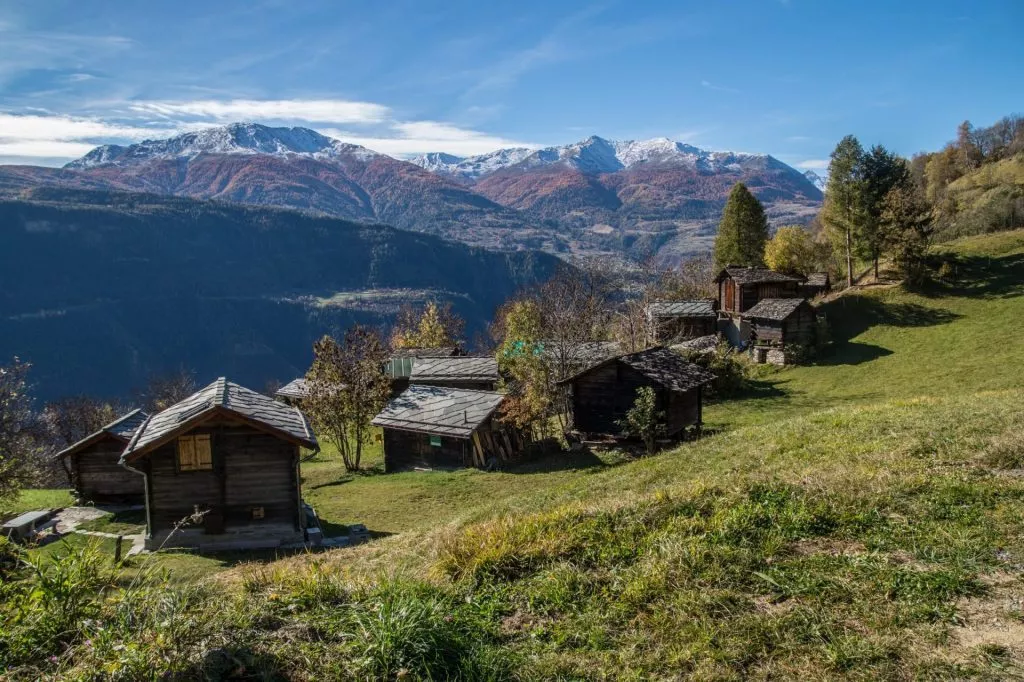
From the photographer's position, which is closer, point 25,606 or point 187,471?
point 25,606

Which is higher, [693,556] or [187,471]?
[693,556]

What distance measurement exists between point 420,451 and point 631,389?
39.6 feet

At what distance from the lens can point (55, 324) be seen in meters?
194

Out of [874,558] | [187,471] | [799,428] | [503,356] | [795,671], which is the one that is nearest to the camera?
[795,671]

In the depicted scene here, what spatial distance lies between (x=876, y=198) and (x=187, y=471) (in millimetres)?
57024

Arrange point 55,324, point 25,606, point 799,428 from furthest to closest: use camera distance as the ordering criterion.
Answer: point 55,324
point 799,428
point 25,606

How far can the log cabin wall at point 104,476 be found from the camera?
90.4ft

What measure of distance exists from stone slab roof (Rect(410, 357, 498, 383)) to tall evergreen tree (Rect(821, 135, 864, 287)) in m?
34.2

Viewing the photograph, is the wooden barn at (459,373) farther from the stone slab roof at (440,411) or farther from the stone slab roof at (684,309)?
the stone slab roof at (684,309)

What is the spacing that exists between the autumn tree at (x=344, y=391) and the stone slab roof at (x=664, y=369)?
13.0 metres

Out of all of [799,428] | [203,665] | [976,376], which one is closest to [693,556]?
[203,665]

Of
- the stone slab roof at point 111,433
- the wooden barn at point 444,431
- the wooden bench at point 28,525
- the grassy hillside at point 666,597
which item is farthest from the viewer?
the wooden barn at point 444,431

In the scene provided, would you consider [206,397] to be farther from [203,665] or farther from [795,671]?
[795,671]

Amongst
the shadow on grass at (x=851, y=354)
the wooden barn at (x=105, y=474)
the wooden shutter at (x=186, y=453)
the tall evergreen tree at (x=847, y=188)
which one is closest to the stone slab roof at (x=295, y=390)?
the wooden barn at (x=105, y=474)
